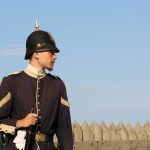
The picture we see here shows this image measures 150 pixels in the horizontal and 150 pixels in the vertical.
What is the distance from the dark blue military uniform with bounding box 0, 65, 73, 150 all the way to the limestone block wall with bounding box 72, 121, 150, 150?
33.4 ft

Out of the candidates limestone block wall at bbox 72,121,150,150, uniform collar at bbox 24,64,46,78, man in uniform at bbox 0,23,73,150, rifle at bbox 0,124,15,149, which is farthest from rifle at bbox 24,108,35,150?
limestone block wall at bbox 72,121,150,150

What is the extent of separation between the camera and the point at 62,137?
7.04 meters

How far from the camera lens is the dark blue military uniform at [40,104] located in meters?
6.89

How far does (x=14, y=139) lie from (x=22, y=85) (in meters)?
0.52

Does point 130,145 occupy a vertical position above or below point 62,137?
above

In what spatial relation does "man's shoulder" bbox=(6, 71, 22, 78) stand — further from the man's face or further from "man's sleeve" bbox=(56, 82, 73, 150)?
"man's sleeve" bbox=(56, 82, 73, 150)

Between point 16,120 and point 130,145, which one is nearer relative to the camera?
point 16,120

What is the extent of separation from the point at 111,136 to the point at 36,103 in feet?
38.1

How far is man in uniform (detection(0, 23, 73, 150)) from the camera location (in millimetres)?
6848

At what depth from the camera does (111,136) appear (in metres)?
18.4

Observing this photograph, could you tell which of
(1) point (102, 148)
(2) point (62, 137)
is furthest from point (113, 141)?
(2) point (62, 137)

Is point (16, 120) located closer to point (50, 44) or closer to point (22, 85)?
point (22, 85)

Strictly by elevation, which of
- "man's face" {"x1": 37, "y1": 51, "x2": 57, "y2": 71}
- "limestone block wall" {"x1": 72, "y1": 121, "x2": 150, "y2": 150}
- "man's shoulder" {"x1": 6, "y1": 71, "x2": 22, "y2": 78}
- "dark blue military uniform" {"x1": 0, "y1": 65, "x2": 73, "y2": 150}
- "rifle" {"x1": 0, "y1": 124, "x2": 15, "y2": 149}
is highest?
"limestone block wall" {"x1": 72, "y1": 121, "x2": 150, "y2": 150}

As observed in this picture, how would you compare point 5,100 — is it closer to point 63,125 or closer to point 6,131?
point 6,131
